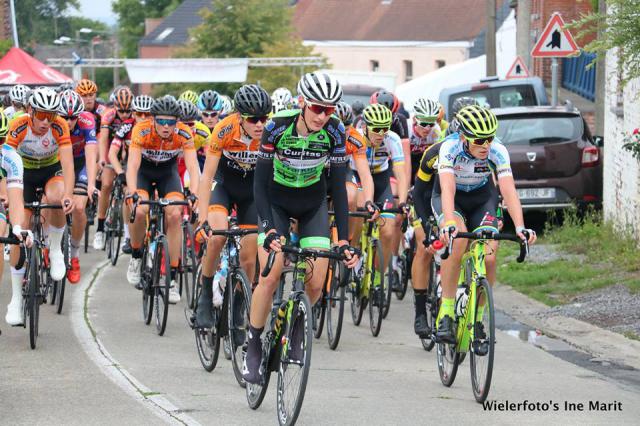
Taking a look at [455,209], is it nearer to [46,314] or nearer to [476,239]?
[476,239]

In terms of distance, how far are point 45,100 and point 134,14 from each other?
11748cm

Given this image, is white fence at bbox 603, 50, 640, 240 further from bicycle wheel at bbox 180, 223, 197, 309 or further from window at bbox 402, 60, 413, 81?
window at bbox 402, 60, 413, 81

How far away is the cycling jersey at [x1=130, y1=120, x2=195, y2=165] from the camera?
41.7 feet

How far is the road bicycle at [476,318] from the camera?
8734mm

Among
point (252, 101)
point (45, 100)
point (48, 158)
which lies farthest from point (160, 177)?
point (252, 101)

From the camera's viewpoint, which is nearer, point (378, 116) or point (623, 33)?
point (623, 33)

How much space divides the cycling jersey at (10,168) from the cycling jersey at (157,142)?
8.99 ft

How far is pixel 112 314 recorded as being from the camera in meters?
12.9

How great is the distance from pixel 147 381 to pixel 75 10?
88.2 meters

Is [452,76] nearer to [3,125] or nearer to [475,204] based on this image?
[475,204]

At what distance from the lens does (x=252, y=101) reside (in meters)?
9.93

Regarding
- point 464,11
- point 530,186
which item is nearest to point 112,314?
point 530,186

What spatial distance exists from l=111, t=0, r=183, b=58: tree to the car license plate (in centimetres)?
10830

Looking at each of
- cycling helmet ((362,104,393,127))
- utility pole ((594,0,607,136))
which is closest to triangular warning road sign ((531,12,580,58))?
utility pole ((594,0,607,136))
